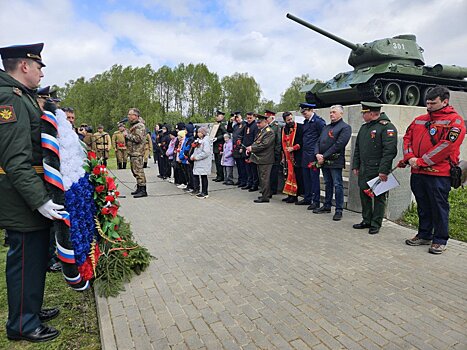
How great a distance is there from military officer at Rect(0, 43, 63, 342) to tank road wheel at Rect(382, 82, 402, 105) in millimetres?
10176

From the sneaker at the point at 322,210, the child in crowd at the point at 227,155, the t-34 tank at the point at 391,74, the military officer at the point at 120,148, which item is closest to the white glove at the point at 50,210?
the sneaker at the point at 322,210

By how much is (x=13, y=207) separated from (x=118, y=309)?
4.19 feet

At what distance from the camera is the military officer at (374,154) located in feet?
16.6

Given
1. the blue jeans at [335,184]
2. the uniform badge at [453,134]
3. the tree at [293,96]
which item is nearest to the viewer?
the uniform badge at [453,134]

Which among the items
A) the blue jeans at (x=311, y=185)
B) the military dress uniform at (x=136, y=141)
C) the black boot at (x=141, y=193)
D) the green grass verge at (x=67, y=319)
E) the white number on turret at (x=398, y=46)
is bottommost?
the green grass verge at (x=67, y=319)

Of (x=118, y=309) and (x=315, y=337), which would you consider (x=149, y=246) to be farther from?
(x=315, y=337)

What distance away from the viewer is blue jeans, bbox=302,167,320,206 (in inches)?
267

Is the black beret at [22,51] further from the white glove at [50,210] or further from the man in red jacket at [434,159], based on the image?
the man in red jacket at [434,159]

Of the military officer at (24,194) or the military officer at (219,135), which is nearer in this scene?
the military officer at (24,194)

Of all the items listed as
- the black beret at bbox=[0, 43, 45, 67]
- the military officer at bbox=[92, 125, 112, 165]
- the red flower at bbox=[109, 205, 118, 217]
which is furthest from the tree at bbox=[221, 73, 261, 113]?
the black beret at bbox=[0, 43, 45, 67]

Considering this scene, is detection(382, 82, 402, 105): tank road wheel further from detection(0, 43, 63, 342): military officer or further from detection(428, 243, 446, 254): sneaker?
detection(0, 43, 63, 342): military officer

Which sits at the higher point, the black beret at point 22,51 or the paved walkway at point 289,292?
the black beret at point 22,51

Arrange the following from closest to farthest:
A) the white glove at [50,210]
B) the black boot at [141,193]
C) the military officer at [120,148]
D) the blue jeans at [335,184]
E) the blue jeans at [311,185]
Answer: the white glove at [50,210], the blue jeans at [335,184], the blue jeans at [311,185], the black boot at [141,193], the military officer at [120,148]

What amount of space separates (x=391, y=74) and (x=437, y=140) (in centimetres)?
682
